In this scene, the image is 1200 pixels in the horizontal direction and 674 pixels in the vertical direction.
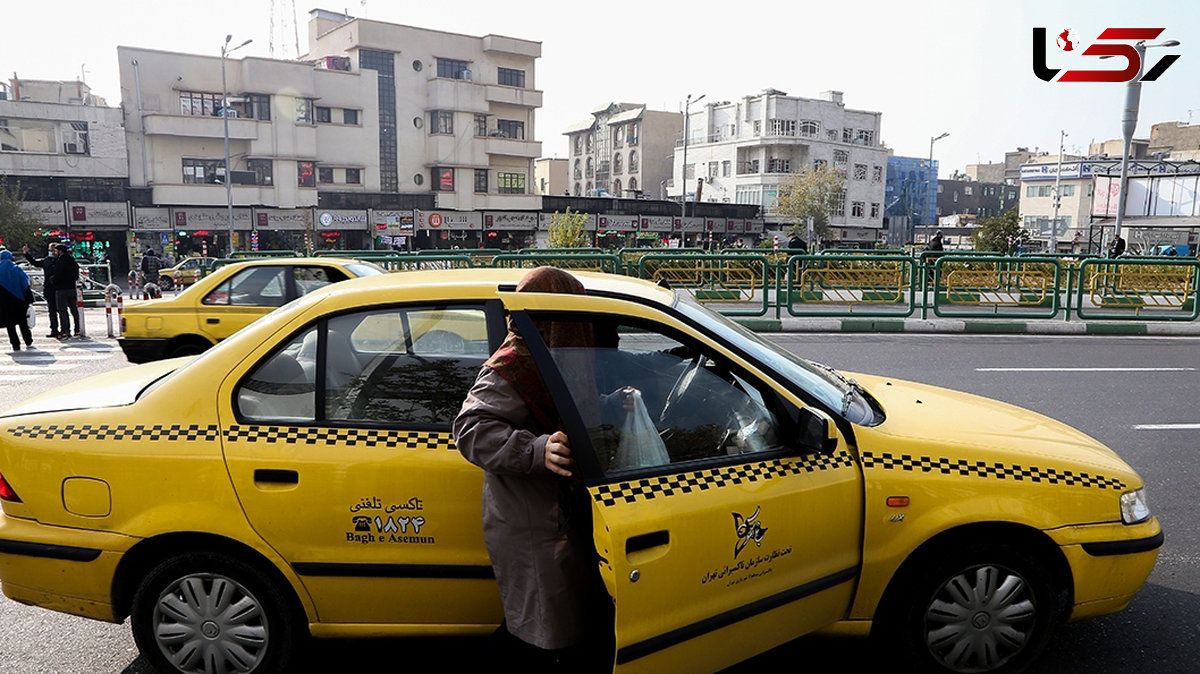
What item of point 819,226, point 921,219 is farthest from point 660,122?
point 921,219

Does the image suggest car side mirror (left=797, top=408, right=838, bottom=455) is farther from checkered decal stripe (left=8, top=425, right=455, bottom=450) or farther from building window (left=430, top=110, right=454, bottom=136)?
building window (left=430, top=110, right=454, bottom=136)

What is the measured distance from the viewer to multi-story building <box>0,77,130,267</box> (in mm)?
42906

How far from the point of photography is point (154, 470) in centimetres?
303

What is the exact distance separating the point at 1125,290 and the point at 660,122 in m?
75.5

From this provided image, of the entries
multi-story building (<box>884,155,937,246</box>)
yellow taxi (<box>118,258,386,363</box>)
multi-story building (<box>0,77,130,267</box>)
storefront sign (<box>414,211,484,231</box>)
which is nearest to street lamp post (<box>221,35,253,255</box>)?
multi-story building (<box>0,77,130,267</box>)

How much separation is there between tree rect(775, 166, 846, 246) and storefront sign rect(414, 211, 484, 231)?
2653 cm

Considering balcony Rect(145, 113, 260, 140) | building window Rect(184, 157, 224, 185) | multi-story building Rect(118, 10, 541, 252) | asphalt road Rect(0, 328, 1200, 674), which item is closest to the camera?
asphalt road Rect(0, 328, 1200, 674)

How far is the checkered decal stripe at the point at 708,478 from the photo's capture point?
2.54 metres

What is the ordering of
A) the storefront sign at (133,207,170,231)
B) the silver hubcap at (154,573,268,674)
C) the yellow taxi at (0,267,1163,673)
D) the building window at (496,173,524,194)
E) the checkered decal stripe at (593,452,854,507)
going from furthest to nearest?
the building window at (496,173,524,194)
the storefront sign at (133,207,170,231)
the silver hubcap at (154,573,268,674)
the yellow taxi at (0,267,1163,673)
the checkered decal stripe at (593,452,854,507)

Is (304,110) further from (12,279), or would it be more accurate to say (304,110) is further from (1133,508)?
(1133,508)

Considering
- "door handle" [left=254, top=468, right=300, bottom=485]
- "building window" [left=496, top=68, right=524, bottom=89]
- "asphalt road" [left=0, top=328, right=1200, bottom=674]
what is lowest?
"asphalt road" [left=0, top=328, right=1200, bottom=674]

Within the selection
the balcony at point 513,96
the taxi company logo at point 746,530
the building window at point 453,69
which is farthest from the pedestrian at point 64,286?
the building window at point 453,69

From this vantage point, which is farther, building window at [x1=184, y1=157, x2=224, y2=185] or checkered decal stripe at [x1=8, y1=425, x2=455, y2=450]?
building window at [x1=184, y1=157, x2=224, y2=185]

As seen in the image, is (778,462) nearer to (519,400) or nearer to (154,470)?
(519,400)
